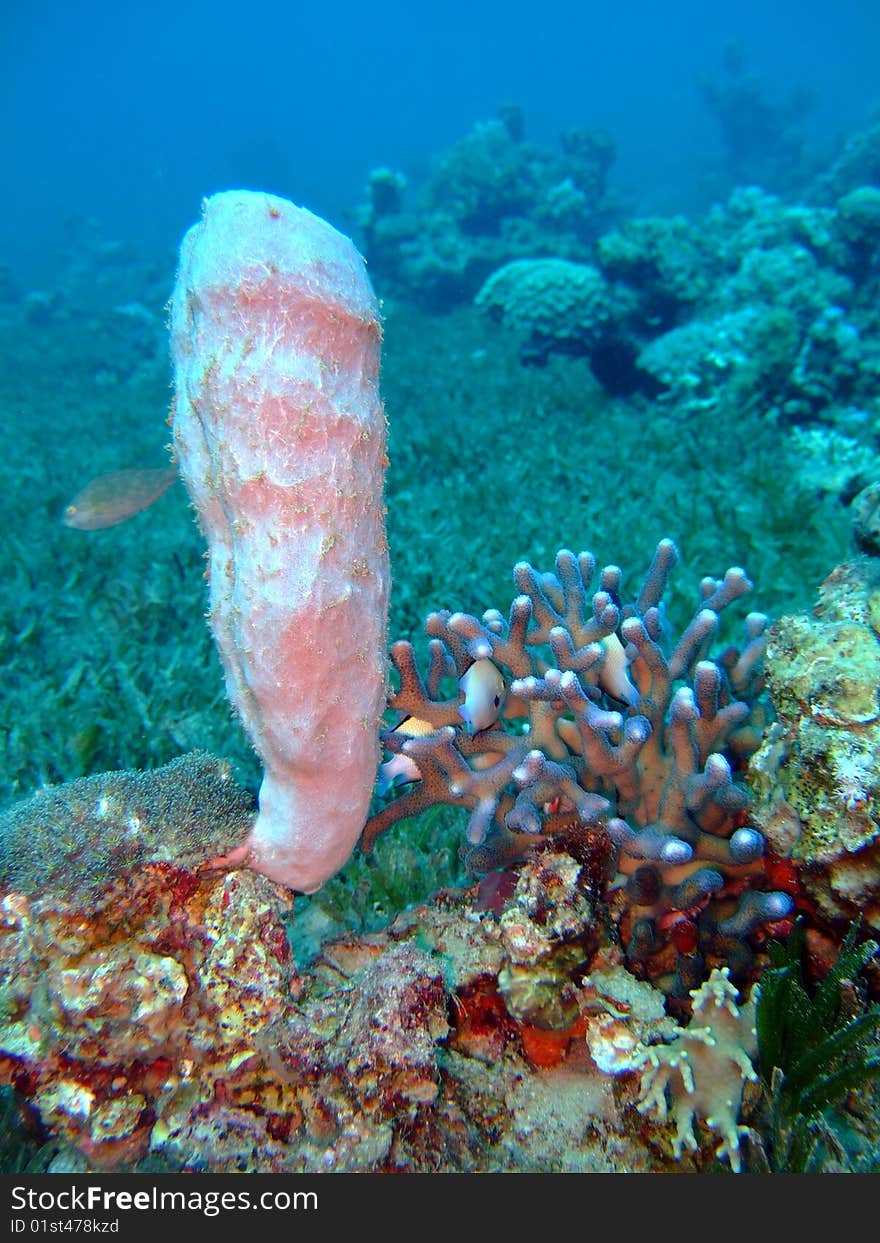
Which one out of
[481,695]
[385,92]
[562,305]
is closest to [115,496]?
[481,695]

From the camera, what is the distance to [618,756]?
2453mm

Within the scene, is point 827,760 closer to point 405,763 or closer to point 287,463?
point 405,763

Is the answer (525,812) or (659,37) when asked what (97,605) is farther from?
(659,37)

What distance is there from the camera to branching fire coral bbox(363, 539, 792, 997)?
2338 mm

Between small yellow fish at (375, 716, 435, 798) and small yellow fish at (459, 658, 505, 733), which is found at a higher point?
small yellow fish at (459, 658, 505, 733)

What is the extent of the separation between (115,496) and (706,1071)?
534 centimetres

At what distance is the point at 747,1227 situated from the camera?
5.78 ft

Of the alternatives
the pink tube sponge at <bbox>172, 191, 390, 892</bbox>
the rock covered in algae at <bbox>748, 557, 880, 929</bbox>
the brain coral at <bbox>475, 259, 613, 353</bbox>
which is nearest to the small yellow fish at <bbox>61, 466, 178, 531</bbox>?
the pink tube sponge at <bbox>172, 191, 390, 892</bbox>

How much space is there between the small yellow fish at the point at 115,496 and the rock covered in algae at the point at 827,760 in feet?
15.1

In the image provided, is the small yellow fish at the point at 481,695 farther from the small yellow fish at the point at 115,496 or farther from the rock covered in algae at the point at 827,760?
the small yellow fish at the point at 115,496

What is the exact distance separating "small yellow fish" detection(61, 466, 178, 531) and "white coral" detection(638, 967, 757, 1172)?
4840mm

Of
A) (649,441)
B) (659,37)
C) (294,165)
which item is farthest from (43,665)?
(659,37)

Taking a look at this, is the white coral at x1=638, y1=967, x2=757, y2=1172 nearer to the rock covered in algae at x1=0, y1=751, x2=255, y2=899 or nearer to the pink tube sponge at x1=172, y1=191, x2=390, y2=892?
the pink tube sponge at x1=172, y1=191, x2=390, y2=892

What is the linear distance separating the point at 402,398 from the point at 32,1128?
1214 cm
